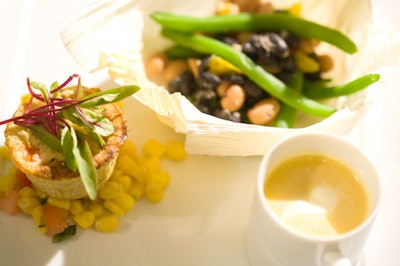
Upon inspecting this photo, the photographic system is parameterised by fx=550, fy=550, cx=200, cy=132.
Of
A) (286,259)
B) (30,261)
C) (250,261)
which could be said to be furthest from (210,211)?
(30,261)

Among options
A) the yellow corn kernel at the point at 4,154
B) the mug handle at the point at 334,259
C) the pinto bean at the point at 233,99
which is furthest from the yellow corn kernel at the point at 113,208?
the mug handle at the point at 334,259

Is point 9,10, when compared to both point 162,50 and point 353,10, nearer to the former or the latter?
point 162,50

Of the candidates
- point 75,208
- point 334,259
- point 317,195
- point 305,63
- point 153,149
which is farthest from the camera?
point 305,63

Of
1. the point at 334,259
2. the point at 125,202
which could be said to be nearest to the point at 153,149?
the point at 125,202

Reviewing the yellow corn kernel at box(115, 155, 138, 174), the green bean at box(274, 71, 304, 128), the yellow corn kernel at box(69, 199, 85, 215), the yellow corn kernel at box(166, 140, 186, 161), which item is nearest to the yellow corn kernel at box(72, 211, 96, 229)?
the yellow corn kernel at box(69, 199, 85, 215)

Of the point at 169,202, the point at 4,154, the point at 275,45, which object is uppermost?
the point at 275,45

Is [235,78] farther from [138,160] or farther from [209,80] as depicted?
[138,160]
